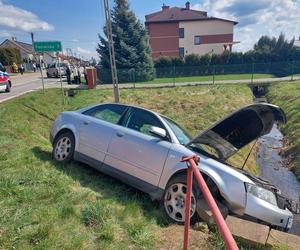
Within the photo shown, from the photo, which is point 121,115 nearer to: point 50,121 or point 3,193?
point 3,193

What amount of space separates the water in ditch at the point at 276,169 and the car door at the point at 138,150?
124 inches

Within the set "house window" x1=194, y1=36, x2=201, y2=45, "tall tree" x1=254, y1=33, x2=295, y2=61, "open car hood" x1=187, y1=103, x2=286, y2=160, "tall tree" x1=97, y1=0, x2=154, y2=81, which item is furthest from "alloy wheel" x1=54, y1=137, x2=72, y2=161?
"house window" x1=194, y1=36, x2=201, y2=45

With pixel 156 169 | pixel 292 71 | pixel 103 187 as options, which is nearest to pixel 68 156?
pixel 103 187

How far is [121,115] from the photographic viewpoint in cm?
546

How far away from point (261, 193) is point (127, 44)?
1138 inches

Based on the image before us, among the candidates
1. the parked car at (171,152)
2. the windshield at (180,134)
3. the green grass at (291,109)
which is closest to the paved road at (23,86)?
the parked car at (171,152)

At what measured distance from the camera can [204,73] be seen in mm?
34156

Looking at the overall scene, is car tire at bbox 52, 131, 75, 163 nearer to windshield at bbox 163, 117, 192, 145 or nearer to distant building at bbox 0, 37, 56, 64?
windshield at bbox 163, 117, 192, 145

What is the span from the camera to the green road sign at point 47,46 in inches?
575

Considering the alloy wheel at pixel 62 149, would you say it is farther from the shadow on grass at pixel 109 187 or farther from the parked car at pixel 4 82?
the parked car at pixel 4 82

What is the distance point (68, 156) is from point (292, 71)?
2949 centimetres

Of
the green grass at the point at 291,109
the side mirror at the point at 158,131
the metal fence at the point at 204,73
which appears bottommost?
the green grass at the point at 291,109

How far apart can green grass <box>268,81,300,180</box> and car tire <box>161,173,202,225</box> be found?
19.4 feet

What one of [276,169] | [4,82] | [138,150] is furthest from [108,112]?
[4,82]
